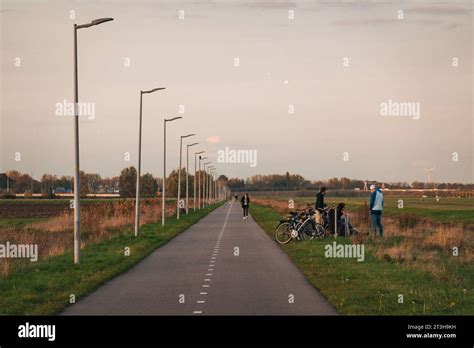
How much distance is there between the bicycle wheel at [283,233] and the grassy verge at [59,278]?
4.91 meters

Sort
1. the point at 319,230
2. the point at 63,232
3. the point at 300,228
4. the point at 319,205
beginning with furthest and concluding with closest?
the point at 63,232 < the point at 319,205 < the point at 319,230 < the point at 300,228

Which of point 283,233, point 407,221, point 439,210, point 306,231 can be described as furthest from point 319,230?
Result: point 439,210

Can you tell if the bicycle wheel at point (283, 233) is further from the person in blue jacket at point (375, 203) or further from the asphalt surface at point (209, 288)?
the asphalt surface at point (209, 288)

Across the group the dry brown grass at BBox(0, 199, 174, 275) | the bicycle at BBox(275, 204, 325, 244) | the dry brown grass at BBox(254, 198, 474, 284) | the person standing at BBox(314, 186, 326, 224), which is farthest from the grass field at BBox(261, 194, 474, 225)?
the bicycle at BBox(275, 204, 325, 244)

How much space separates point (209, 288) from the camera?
46.1ft

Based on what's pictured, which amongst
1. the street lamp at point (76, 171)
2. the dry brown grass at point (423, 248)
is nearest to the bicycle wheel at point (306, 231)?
the dry brown grass at point (423, 248)

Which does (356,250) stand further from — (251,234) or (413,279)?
(251,234)

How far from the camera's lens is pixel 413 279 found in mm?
15273

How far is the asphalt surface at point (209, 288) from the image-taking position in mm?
11516

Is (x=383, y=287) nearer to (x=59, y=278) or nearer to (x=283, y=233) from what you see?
(x=59, y=278)

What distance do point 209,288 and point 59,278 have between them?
387 cm

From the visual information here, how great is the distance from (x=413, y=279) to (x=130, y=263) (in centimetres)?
791

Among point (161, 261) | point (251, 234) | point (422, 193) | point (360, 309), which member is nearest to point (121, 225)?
point (251, 234)

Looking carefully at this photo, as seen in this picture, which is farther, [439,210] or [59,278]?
[439,210]
